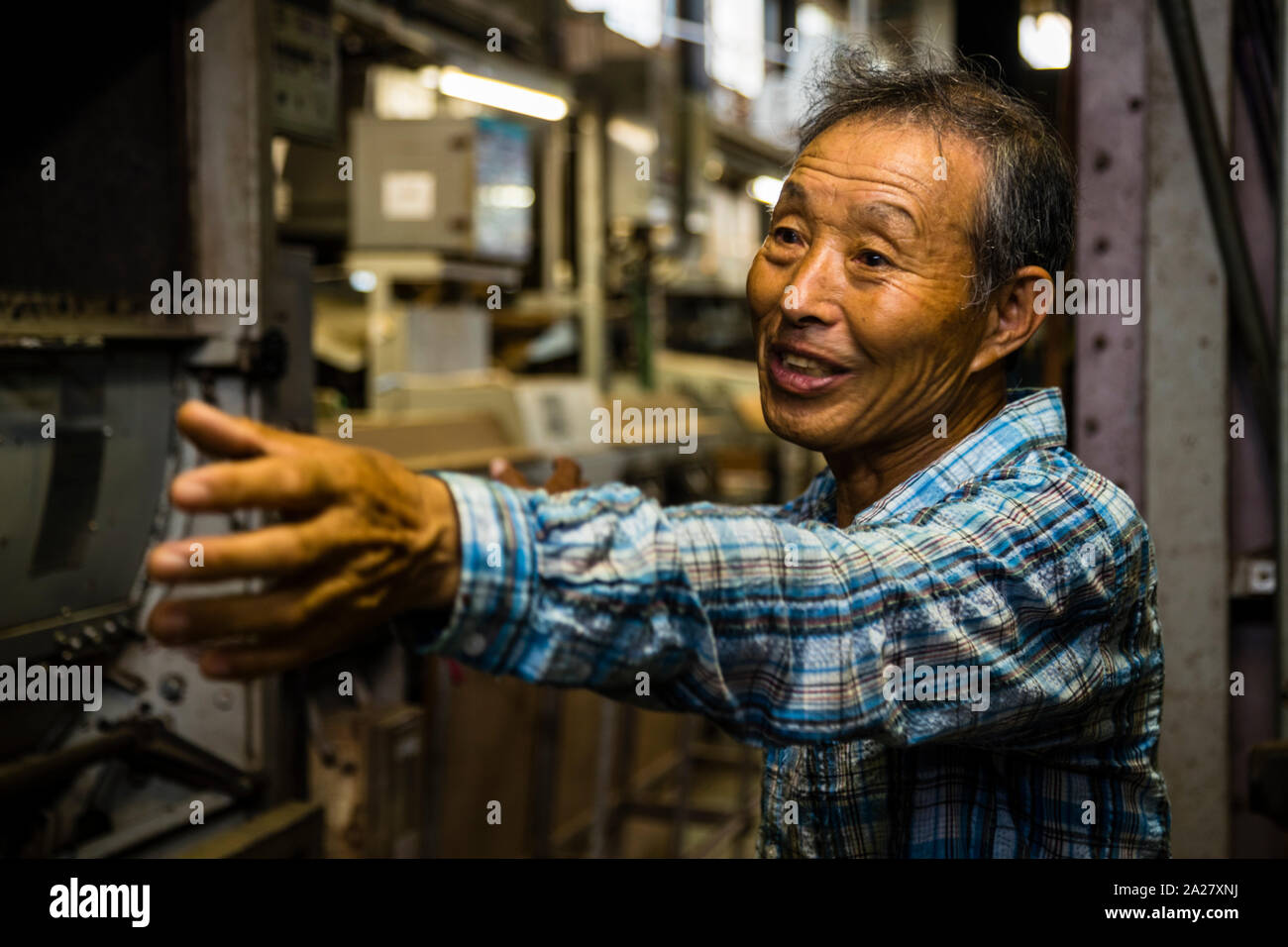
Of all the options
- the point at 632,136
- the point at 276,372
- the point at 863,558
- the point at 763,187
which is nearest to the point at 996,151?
the point at 863,558

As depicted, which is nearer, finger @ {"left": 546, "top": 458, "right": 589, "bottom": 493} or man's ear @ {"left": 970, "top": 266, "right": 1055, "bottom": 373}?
man's ear @ {"left": 970, "top": 266, "right": 1055, "bottom": 373}

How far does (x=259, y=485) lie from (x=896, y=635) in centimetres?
45

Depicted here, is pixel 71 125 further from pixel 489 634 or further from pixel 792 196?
pixel 489 634

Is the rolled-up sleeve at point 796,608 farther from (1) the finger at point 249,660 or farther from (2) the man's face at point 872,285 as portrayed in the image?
(2) the man's face at point 872,285

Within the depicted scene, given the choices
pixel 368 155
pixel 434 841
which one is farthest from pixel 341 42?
pixel 434 841

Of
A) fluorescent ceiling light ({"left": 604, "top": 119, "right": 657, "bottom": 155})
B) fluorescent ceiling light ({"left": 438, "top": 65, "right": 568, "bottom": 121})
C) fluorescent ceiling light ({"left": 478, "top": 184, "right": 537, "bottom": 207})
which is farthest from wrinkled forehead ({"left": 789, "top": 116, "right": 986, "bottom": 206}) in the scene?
fluorescent ceiling light ({"left": 604, "top": 119, "right": 657, "bottom": 155})

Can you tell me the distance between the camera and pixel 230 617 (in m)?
0.63

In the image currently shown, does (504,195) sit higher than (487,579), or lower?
higher

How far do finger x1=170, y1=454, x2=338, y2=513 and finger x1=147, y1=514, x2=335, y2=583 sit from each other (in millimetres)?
16

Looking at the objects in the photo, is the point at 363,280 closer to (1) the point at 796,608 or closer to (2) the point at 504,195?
(2) the point at 504,195

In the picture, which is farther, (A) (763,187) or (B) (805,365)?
(A) (763,187)

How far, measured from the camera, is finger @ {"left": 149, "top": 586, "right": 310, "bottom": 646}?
24.7 inches

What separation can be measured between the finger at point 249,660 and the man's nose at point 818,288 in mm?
614

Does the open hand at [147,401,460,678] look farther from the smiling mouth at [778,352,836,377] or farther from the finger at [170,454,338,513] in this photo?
the smiling mouth at [778,352,836,377]
